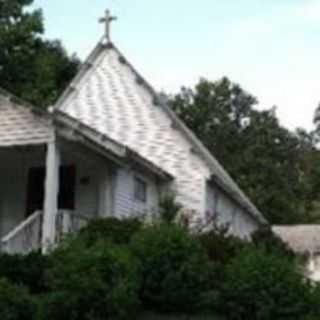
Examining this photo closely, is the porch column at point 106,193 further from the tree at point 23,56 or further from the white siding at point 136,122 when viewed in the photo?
the tree at point 23,56

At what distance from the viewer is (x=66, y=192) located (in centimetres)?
2745

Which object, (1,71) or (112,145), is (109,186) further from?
(1,71)

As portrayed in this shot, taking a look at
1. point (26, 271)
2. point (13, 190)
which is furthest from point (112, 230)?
point (13, 190)

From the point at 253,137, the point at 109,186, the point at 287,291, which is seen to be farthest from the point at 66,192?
the point at 253,137

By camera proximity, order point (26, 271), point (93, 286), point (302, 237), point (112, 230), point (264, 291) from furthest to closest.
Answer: point (302, 237)
point (112, 230)
point (26, 271)
point (264, 291)
point (93, 286)

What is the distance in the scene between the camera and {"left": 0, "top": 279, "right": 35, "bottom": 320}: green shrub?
16312mm

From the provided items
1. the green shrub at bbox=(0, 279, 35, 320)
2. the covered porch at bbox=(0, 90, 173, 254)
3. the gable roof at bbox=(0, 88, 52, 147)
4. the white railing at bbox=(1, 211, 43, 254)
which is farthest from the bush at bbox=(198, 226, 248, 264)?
the green shrub at bbox=(0, 279, 35, 320)

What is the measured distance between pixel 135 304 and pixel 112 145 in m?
8.22

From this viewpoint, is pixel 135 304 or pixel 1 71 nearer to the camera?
pixel 135 304

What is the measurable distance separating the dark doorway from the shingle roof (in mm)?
16765

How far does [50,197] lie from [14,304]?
6652mm

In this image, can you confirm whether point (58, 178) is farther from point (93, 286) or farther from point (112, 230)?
point (93, 286)

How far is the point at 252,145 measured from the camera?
213ft

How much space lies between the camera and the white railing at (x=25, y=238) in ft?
74.5
